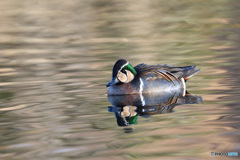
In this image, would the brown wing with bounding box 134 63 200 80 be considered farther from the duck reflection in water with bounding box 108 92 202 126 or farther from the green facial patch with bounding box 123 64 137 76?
the duck reflection in water with bounding box 108 92 202 126

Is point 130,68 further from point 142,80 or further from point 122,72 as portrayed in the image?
point 142,80

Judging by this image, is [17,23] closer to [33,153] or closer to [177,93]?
[177,93]

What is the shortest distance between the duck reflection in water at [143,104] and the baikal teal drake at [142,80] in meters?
0.14

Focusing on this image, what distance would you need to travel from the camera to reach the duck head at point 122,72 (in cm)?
1089

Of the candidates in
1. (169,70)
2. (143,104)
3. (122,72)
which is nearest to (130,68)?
(122,72)

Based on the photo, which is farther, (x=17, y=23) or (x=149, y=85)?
(x=17, y=23)

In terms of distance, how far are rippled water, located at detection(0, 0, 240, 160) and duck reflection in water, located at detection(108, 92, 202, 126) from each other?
0.50 ft

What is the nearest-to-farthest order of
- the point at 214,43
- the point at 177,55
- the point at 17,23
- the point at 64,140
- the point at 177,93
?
1. the point at 64,140
2. the point at 177,93
3. the point at 177,55
4. the point at 214,43
5. the point at 17,23

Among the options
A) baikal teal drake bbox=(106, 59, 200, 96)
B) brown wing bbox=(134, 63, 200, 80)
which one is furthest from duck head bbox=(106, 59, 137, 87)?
brown wing bbox=(134, 63, 200, 80)

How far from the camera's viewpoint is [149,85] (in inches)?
427

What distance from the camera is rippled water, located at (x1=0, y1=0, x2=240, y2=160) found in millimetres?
7140

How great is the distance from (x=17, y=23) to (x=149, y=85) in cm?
1563

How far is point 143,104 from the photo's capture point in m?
9.83

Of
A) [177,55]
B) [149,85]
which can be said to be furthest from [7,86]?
[177,55]
